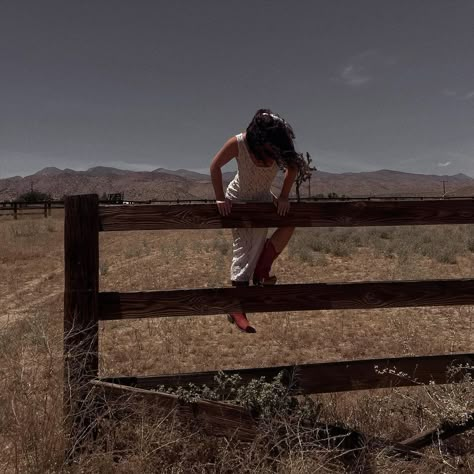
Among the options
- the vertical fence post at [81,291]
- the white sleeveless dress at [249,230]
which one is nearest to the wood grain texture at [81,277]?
the vertical fence post at [81,291]

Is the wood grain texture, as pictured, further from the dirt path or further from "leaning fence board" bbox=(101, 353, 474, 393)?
the dirt path

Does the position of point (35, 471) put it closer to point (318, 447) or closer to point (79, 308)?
point (79, 308)

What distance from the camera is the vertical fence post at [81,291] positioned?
7.85ft

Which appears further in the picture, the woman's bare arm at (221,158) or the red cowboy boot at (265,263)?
the red cowboy boot at (265,263)

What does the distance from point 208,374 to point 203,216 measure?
38.2 inches

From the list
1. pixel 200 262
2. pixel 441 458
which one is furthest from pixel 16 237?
pixel 441 458

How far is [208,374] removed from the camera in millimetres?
2627

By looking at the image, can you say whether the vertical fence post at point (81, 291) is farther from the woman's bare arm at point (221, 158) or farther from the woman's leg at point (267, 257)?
the woman's leg at point (267, 257)

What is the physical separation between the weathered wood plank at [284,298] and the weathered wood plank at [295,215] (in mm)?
390

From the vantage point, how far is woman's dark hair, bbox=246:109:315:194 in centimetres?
272

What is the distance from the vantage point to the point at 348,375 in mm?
2691

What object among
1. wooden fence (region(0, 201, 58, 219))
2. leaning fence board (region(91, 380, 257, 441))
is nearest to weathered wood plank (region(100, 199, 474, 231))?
leaning fence board (region(91, 380, 257, 441))

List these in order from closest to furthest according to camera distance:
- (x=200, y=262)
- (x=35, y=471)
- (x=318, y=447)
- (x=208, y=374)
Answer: (x=35, y=471) < (x=318, y=447) < (x=208, y=374) < (x=200, y=262)

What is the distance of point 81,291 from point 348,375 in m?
1.70
